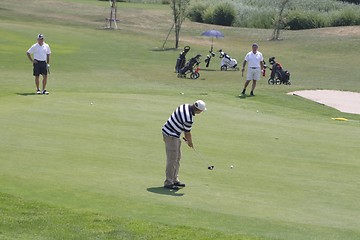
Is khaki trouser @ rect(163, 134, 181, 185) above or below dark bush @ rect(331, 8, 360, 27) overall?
below

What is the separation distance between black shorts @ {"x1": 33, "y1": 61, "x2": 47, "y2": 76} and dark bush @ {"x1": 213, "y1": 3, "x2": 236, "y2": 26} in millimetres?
46379

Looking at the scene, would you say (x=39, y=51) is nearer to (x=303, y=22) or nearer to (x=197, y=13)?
(x=303, y=22)

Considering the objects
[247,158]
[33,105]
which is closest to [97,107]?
[33,105]

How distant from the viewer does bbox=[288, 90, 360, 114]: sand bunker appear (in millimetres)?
31953

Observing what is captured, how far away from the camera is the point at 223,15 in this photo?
74938 millimetres

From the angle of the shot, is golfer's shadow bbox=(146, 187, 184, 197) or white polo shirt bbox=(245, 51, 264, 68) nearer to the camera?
golfer's shadow bbox=(146, 187, 184, 197)

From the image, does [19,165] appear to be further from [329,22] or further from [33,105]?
[329,22]

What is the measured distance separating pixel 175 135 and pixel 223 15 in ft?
199

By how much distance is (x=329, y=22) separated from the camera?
71500 millimetres

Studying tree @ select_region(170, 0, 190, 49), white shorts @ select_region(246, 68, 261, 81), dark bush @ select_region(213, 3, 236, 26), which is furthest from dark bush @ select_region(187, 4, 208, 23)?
white shorts @ select_region(246, 68, 261, 81)

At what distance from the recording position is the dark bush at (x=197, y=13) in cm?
7659

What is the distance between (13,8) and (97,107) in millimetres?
46749

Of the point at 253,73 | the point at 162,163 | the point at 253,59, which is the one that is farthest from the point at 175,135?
the point at 253,59

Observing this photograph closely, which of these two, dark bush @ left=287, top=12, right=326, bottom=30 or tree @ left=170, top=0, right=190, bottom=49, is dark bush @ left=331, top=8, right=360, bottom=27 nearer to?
dark bush @ left=287, top=12, right=326, bottom=30
